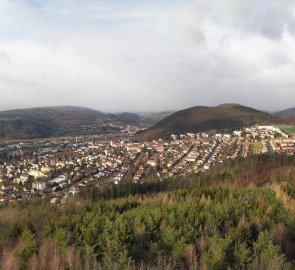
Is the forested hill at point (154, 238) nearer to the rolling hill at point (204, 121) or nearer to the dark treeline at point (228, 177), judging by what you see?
the dark treeline at point (228, 177)

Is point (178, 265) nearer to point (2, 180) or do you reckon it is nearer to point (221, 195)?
point (221, 195)

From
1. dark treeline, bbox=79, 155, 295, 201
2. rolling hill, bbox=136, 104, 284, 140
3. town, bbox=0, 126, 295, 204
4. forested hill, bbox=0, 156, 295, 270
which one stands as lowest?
town, bbox=0, 126, 295, 204

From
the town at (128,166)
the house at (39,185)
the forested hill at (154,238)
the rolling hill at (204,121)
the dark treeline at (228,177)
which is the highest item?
the rolling hill at (204,121)

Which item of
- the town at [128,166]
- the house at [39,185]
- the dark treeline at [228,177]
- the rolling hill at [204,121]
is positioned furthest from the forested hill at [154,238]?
the rolling hill at [204,121]

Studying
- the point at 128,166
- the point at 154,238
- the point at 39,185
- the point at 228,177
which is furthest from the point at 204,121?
the point at 154,238

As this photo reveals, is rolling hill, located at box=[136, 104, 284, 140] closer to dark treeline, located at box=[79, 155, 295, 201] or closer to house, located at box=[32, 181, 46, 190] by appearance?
house, located at box=[32, 181, 46, 190]

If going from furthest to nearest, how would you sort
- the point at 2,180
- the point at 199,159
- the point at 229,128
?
1. the point at 229,128
2. the point at 199,159
3. the point at 2,180

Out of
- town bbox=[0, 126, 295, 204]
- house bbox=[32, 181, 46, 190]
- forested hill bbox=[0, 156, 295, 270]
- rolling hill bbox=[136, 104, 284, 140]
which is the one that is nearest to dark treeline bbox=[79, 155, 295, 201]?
town bbox=[0, 126, 295, 204]

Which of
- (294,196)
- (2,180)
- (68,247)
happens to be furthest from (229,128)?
(68,247)
